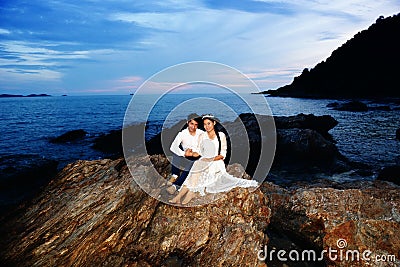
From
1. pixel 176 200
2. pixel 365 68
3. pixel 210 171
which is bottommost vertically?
pixel 176 200

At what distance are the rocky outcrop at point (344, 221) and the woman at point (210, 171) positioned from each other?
50.5 inches

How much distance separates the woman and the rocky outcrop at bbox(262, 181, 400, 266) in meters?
1.28

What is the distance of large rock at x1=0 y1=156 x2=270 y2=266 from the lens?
5875mm

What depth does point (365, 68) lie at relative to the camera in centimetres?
9550

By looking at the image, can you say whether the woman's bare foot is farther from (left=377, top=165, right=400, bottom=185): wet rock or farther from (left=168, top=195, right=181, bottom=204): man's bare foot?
(left=377, top=165, right=400, bottom=185): wet rock

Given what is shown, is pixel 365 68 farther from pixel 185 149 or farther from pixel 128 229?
pixel 128 229

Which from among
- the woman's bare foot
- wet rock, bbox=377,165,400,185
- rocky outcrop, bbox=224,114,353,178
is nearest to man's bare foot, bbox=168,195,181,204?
the woman's bare foot

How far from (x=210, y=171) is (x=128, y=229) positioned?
2517 mm

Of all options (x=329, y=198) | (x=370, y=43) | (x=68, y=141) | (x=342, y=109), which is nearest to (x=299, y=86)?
(x=370, y=43)

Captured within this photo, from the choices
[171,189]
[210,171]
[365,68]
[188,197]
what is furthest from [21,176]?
[365,68]

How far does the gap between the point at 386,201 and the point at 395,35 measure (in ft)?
389

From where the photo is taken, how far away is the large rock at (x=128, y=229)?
19.3 ft

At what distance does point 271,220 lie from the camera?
7.42 meters

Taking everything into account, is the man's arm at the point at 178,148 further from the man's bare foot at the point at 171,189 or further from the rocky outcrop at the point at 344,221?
the rocky outcrop at the point at 344,221
